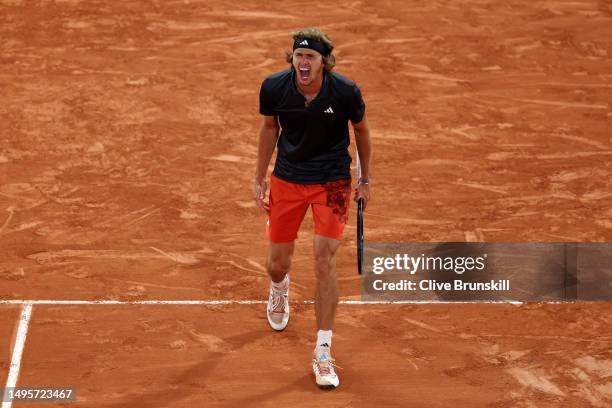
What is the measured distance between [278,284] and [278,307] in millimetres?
190

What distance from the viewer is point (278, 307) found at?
29.3 ft

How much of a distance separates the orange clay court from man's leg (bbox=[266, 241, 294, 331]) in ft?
0.38

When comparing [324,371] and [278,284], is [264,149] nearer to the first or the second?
[278,284]

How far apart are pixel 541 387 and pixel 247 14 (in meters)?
8.17

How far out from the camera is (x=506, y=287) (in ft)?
31.6

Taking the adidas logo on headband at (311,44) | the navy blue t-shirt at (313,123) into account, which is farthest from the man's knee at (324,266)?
the adidas logo on headband at (311,44)

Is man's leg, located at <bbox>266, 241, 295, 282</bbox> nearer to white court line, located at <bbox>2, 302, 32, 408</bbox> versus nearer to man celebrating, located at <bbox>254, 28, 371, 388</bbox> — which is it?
man celebrating, located at <bbox>254, 28, 371, 388</bbox>

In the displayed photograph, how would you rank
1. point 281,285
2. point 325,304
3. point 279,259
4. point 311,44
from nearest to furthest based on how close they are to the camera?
1. point 311,44
2. point 325,304
3. point 279,259
4. point 281,285

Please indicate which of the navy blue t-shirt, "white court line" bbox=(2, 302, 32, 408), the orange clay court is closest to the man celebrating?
the navy blue t-shirt

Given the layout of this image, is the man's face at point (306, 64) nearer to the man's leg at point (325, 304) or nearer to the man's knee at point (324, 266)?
the man's leg at point (325, 304)

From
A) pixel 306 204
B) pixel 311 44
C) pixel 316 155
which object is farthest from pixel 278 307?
pixel 311 44

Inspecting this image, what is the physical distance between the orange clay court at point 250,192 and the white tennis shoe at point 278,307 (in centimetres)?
8

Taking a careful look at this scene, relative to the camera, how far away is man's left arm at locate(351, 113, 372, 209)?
317 inches

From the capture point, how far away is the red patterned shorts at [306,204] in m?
8.09
